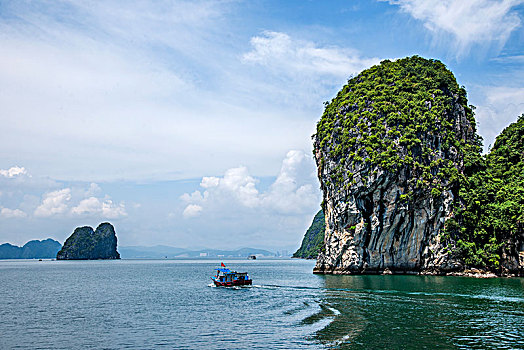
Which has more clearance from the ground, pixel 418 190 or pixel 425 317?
pixel 418 190

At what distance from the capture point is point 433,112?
7112 cm

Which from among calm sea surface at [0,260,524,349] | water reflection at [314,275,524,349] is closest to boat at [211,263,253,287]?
calm sea surface at [0,260,524,349]

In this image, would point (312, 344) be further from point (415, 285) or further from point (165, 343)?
point (415, 285)

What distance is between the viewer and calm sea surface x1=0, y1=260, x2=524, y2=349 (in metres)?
24.9

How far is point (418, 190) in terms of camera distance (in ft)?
219

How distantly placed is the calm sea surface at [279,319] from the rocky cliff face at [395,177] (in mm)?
17346

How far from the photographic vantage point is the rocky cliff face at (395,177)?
66.9 meters

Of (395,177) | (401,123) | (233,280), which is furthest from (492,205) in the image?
(233,280)

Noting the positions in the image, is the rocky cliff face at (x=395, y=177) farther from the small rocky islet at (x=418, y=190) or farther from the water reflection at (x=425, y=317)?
the water reflection at (x=425, y=317)

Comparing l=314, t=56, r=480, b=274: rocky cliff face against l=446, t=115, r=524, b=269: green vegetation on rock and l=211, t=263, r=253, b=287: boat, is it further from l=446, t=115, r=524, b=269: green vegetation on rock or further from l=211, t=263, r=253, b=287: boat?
l=211, t=263, r=253, b=287: boat

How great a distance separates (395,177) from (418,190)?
410 centimetres

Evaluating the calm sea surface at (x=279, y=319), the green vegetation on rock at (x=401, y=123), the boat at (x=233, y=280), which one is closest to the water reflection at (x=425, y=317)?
the calm sea surface at (x=279, y=319)

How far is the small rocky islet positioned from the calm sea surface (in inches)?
575

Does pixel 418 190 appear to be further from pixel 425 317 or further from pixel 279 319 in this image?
pixel 279 319
